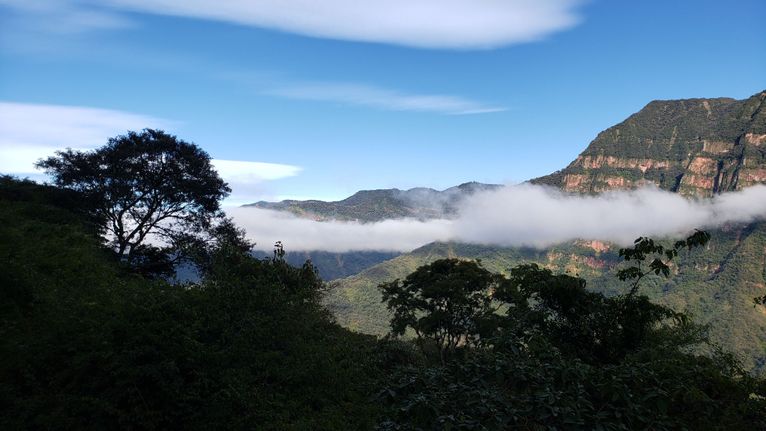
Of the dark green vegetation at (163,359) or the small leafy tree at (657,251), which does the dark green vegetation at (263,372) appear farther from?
the small leafy tree at (657,251)

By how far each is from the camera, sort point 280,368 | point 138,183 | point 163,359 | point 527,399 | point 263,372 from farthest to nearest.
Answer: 1. point 138,183
2. point 280,368
3. point 263,372
4. point 163,359
5. point 527,399

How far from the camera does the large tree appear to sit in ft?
93.4

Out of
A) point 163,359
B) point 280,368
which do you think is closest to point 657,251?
point 280,368

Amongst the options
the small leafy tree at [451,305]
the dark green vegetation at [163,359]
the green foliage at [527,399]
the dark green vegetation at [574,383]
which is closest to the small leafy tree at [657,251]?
the dark green vegetation at [574,383]

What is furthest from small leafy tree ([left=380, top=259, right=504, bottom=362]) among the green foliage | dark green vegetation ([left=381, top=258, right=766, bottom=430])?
the green foliage

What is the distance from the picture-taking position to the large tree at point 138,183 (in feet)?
93.4

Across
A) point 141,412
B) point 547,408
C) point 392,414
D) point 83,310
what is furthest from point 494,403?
point 83,310

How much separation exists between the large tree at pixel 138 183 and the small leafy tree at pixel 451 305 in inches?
600

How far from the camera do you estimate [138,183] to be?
2858cm

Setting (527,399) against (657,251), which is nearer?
(527,399)

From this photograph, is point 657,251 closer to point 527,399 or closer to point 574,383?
point 574,383

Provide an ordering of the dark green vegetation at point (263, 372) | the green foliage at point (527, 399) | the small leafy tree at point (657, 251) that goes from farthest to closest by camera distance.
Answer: the small leafy tree at point (657, 251)
the dark green vegetation at point (263, 372)
the green foliage at point (527, 399)

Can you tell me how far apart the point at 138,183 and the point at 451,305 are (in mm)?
22256

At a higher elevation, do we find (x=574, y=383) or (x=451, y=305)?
(x=574, y=383)
